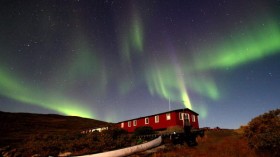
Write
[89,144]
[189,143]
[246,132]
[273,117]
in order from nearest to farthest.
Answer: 1. [273,117]
2. [246,132]
3. [189,143]
4. [89,144]

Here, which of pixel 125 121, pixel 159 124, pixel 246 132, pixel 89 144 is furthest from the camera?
pixel 125 121

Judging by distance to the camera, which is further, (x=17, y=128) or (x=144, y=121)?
(x=17, y=128)

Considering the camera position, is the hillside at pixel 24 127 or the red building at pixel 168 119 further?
the hillside at pixel 24 127

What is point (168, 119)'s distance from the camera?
46062 millimetres

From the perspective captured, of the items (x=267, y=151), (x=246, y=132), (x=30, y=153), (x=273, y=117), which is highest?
(x=273, y=117)

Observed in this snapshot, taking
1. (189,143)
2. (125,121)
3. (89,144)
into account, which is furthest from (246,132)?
(125,121)

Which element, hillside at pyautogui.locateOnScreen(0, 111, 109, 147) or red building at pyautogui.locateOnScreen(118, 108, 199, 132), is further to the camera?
hillside at pyautogui.locateOnScreen(0, 111, 109, 147)

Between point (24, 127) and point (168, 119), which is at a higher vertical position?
point (168, 119)

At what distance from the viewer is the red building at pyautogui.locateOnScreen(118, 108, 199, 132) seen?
45.2 m

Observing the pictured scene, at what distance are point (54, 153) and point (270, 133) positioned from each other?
78.3 ft

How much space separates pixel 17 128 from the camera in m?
75.3

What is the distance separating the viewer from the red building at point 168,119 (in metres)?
45.2

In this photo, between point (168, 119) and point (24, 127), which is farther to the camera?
point (24, 127)

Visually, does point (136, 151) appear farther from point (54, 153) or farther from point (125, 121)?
point (125, 121)
